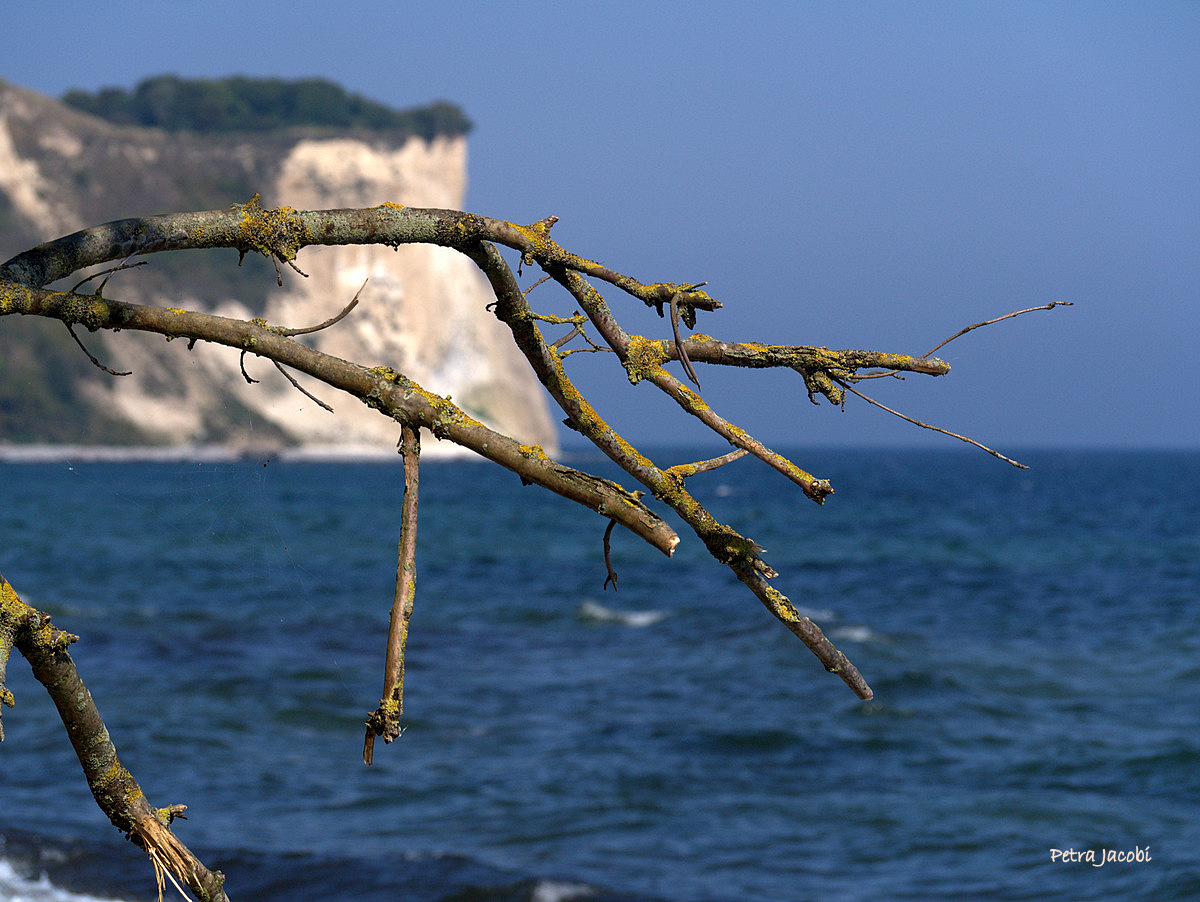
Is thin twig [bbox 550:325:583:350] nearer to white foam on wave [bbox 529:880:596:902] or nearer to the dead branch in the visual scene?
the dead branch

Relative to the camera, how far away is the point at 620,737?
10805 mm

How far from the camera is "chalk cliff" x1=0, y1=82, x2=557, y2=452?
6788cm

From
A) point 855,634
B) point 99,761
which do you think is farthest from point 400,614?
point 855,634

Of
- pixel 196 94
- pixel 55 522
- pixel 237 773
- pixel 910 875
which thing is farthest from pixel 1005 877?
pixel 196 94

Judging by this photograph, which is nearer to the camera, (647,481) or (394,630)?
(394,630)

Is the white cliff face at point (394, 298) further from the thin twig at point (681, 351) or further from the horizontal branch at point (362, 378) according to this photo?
the thin twig at point (681, 351)

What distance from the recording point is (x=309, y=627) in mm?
16375

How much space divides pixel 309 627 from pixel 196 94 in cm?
11097

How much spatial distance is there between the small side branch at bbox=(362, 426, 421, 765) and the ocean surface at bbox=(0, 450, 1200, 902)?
1192 millimetres

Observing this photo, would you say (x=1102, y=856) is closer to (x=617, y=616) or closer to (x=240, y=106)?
(x=617, y=616)

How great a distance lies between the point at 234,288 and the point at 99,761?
79616mm

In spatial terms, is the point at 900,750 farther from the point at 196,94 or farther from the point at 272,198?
the point at 196,94

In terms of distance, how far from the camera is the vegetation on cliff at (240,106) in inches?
4225

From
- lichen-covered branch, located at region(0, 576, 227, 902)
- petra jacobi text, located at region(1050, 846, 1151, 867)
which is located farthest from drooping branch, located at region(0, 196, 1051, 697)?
petra jacobi text, located at region(1050, 846, 1151, 867)
